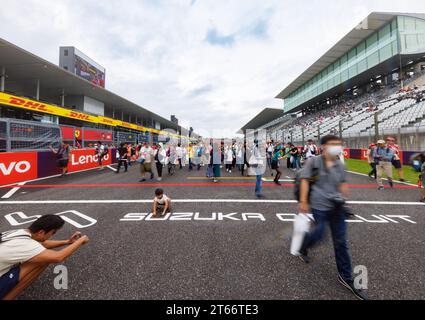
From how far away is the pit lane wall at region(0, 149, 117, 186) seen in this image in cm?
758

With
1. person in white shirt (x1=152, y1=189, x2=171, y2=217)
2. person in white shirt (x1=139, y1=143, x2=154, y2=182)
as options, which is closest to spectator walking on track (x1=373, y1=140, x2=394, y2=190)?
person in white shirt (x1=152, y1=189, x2=171, y2=217)

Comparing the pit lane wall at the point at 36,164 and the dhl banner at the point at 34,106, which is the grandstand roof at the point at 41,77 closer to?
the dhl banner at the point at 34,106

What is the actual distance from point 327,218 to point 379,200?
4612 millimetres

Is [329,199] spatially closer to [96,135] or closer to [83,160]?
[83,160]

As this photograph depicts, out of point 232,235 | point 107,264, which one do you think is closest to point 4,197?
point 107,264

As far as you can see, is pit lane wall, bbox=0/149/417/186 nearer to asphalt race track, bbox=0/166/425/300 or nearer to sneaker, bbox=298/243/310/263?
asphalt race track, bbox=0/166/425/300

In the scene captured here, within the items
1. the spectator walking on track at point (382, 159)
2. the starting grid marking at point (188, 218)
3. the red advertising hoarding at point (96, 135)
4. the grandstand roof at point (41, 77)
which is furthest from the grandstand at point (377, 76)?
the grandstand roof at point (41, 77)

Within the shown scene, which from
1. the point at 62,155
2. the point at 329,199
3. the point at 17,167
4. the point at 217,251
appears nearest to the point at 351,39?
the point at 329,199

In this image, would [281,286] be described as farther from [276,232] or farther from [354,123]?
[354,123]

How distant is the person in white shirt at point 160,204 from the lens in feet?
14.2
